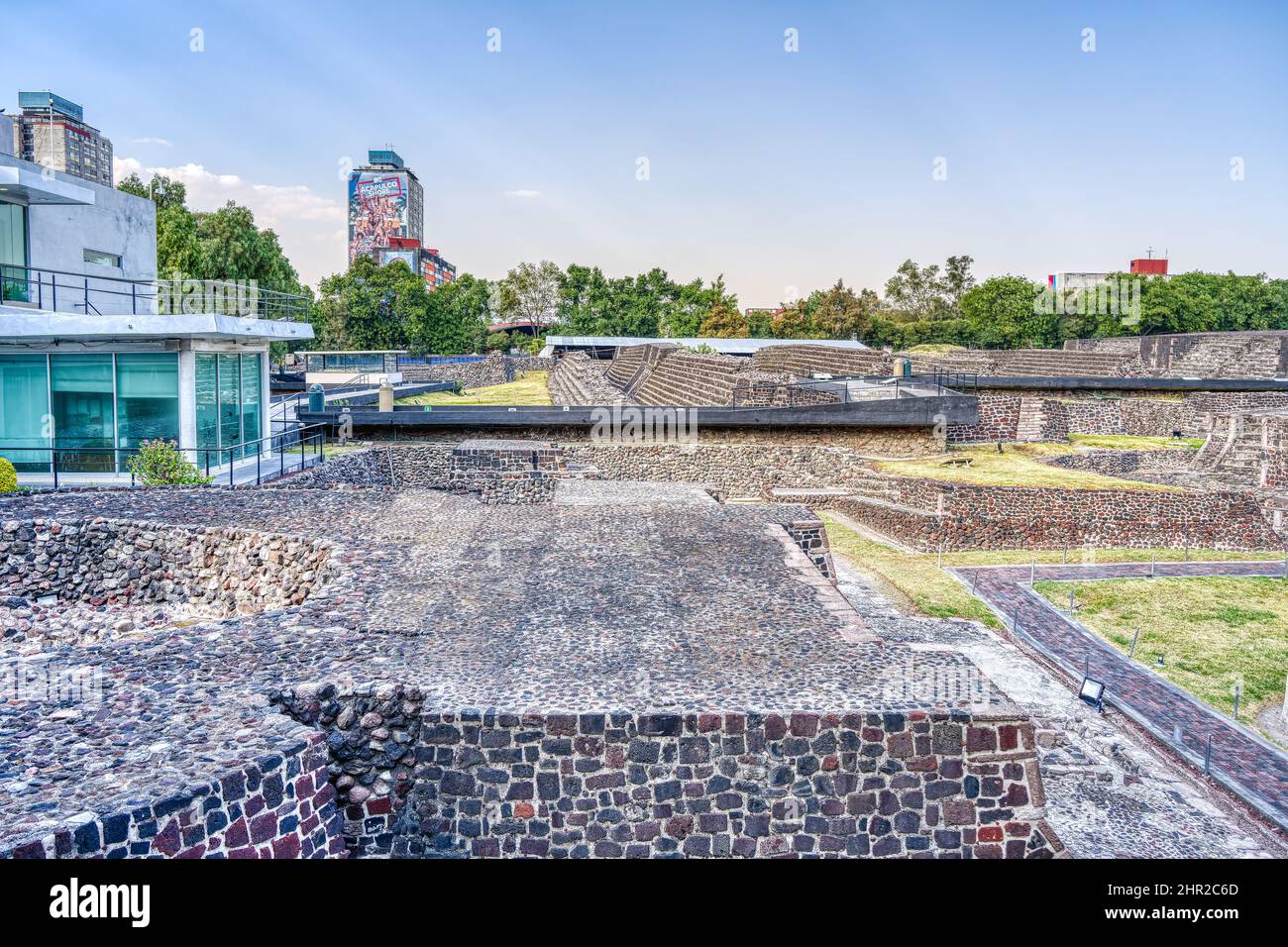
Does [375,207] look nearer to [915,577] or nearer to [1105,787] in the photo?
[915,577]

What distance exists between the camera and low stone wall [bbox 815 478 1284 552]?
19750 mm

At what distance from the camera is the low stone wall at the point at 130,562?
1122 cm

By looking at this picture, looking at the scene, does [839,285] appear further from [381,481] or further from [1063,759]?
[1063,759]

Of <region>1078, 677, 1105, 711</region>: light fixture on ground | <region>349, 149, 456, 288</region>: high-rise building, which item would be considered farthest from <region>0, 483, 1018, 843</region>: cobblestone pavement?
<region>349, 149, 456, 288</region>: high-rise building

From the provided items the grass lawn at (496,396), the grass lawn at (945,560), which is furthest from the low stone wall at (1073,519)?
the grass lawn at (496,396)

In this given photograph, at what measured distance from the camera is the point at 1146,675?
12195 mm

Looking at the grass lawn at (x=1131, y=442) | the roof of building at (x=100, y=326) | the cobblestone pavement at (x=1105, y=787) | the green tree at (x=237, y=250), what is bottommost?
the cobblestone pavement at (x=1105, y=787)

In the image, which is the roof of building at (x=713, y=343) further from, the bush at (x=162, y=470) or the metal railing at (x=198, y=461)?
the bush at (x=162, y=470)

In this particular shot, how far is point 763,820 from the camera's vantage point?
5.99 metres

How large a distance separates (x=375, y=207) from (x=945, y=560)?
148 meters

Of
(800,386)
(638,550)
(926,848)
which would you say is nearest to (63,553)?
(638,550)

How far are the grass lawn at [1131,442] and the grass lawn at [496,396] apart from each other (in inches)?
715

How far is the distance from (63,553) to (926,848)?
10617mm

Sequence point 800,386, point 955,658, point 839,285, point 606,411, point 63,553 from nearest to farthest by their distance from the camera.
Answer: point 955,658 < point 63,553 < point 606,411 < point 800,386 < point 839,285
